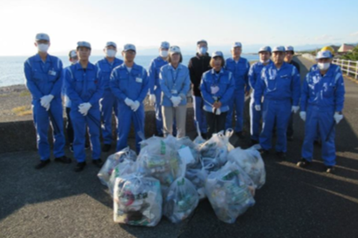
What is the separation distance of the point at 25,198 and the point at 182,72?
314 cm

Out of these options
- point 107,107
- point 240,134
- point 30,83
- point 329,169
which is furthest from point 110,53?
point 329,169

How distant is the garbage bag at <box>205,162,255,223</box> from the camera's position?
301 cm

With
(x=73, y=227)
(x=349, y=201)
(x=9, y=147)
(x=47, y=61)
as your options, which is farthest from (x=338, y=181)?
(x=9, y=147)

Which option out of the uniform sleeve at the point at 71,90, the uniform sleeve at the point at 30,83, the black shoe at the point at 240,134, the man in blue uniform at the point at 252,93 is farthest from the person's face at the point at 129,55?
the black shoe at the point at 240,134

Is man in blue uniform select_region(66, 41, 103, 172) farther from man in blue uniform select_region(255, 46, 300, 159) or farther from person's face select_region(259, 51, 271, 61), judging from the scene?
person's face select_region(259, 51, 271, 61)

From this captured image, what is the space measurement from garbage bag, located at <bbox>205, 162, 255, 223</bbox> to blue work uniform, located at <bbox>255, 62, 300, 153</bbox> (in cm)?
200

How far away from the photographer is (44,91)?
14.7 ft

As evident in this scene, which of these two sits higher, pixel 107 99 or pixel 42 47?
pixel 42 47

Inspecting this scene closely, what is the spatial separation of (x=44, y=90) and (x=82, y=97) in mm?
671

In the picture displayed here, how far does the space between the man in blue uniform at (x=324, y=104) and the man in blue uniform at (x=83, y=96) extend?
3.42 metres

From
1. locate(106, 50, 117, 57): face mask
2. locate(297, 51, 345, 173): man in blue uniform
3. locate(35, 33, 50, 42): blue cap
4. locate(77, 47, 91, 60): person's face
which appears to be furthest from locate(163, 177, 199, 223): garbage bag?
locate(106, 50, 117, 57): face mask

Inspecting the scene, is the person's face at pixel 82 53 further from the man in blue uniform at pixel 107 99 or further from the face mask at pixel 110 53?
the face mask at pixel 110 53

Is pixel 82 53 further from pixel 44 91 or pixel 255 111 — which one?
pixel 255 111

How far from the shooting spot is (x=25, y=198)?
140 inches
